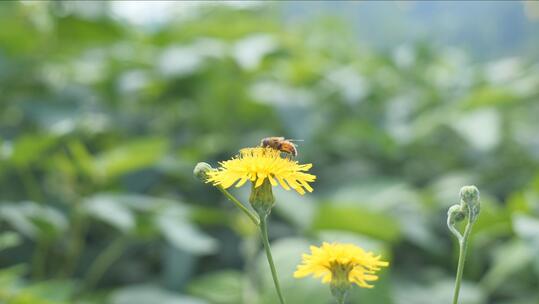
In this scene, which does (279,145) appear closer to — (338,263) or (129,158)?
(338,263)

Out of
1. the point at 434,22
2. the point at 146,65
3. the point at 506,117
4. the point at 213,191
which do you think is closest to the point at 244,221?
the point at 213,191

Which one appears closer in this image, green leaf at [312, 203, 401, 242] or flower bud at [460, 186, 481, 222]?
flower bud at [460, 186, 481, 222]

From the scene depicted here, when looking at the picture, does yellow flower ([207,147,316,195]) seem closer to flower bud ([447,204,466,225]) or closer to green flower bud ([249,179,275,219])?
green flower bud ([249,179,275,219])

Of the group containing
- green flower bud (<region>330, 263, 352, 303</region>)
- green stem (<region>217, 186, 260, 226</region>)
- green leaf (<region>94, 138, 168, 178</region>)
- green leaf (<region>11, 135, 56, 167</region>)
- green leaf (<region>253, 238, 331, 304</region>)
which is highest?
green leaf (<region>94, 138, 168, 178</region>)

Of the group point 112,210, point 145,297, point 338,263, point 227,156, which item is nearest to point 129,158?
point 112,210

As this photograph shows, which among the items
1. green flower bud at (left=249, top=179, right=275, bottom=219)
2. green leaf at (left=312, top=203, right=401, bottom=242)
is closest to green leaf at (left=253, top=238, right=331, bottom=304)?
green leaf at (left=312, top=203, right=401, bottom=242)

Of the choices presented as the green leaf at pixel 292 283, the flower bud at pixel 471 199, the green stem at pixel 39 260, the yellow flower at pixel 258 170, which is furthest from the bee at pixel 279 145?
the green stem at pixel 39 260

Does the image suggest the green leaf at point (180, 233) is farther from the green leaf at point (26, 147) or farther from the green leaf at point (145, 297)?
the green leaf at point (26, 147)

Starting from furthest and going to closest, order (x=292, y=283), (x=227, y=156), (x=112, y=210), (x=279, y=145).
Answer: (x=227, y=156)
(x=112, y=210)
(x=292, y=283)
(x=279, y=145)

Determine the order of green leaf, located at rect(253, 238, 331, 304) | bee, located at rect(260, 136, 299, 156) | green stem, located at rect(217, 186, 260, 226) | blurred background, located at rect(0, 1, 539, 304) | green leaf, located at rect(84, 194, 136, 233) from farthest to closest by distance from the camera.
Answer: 1. blurred background, located at rect(0, 1, 539, 304)
2. green leaf, located at rect(84, 194, 136, 233)
3. green leaf, located at rect(253, 238, 331, 304)
4. bee, located at rect(260, 136, 299, 156)
5. green stem, located at rect(217, 186, 260, 226)
